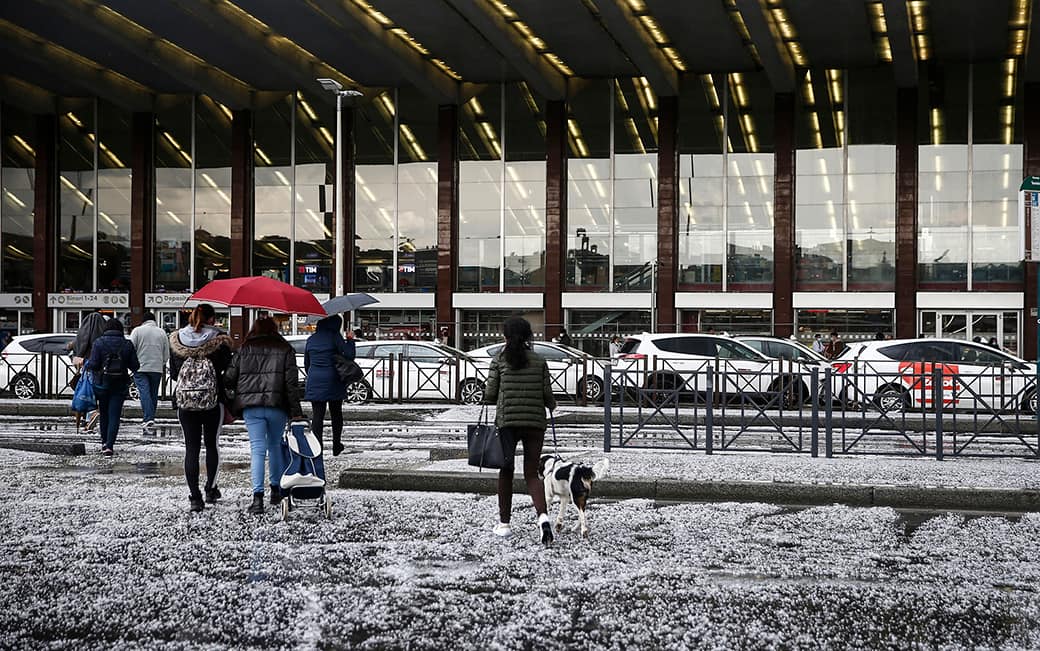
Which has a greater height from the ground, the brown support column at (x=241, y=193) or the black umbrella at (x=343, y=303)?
the brown support column at (x=241, y=193)

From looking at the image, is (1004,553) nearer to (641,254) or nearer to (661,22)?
(661,22)

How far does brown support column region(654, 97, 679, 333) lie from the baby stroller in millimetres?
30932

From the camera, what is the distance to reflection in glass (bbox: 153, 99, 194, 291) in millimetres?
43906

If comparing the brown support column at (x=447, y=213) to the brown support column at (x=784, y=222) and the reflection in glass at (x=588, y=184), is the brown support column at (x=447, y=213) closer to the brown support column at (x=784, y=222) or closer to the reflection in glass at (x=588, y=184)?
the reflection in glass at (x=588, y=184)

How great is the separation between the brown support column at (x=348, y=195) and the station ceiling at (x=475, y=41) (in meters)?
1.79

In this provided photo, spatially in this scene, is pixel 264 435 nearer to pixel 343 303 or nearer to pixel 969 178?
pixel 343 303

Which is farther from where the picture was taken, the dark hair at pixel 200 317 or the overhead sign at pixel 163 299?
the overhead sign at pixel 163 299

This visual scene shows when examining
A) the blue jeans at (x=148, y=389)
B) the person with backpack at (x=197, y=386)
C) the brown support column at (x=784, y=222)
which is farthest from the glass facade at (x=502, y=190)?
the person with backpack at (x=197, y=386)

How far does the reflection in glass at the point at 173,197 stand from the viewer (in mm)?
43906

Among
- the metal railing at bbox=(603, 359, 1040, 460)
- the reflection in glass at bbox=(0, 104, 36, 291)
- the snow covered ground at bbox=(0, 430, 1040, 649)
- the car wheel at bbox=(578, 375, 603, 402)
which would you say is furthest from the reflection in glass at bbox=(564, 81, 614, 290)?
the snow covered ground at bbox=(0, 430, 1040, 649)

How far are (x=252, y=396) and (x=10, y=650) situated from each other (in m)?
3.73

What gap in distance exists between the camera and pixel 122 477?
11.3 m

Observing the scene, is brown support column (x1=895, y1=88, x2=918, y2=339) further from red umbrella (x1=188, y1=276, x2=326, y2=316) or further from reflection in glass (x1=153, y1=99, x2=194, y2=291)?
red umbrella (x1=188, y1=276, x2=326, y2=316)

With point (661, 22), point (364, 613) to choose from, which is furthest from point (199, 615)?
point (661, 22)
